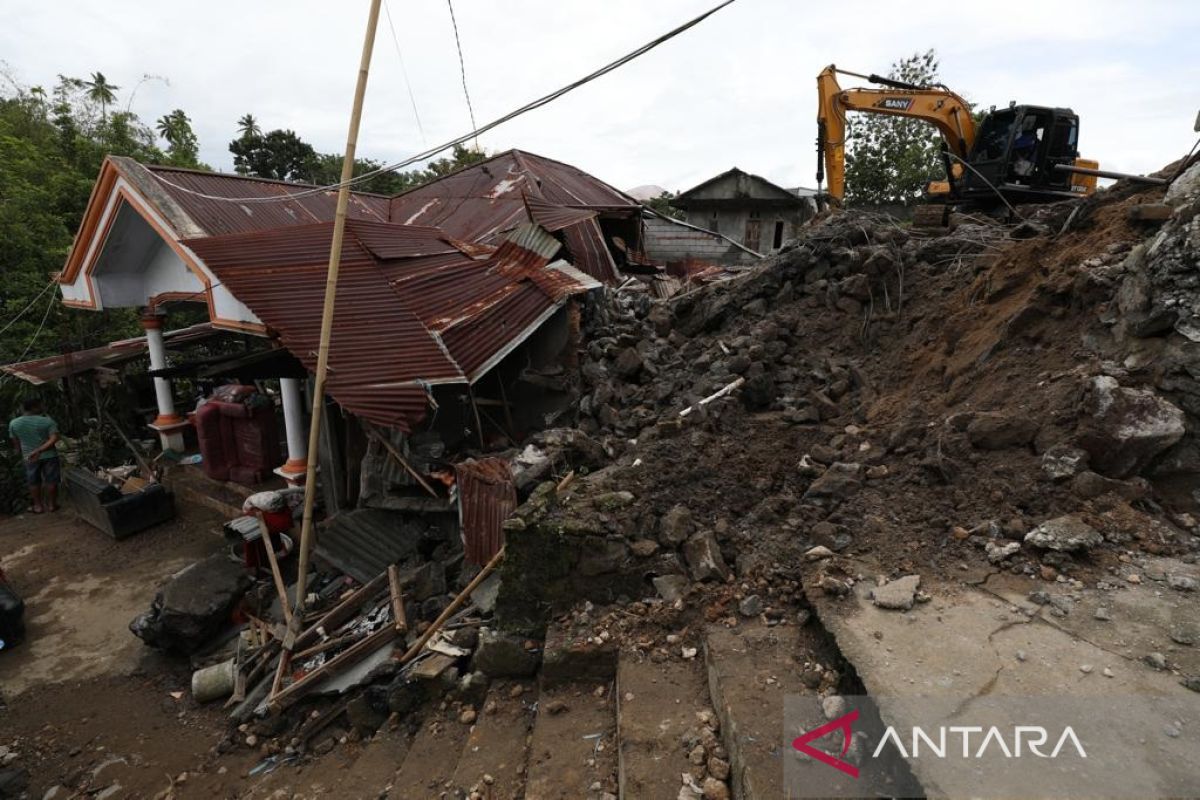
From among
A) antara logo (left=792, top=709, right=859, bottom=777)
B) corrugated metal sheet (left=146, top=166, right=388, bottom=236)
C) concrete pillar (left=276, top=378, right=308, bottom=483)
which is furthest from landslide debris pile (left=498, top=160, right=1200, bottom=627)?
corrugated metal sheet (left=146, top=166, right=388, bottom=236)

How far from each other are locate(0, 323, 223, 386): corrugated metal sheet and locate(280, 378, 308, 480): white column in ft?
16.2

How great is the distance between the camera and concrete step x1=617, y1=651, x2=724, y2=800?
2.71 metres

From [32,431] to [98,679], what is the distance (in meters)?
5.41

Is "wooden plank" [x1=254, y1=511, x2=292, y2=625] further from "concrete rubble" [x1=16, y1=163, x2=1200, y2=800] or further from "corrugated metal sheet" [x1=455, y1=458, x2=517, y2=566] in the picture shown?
"corrugated metal sheet" [x1=455, y1=458, x2=517, y2=566]

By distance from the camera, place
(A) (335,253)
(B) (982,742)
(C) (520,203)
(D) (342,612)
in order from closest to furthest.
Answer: (B) (982,742) < (A) (335,253) < (D) (342,612) < (C) (520,203)

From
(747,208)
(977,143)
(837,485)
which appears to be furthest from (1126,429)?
(747,208)

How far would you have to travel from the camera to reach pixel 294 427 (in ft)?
25.3

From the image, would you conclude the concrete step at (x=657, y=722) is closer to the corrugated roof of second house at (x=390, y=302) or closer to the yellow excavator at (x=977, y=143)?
the corrugated roof of second house at (x=390, y=302)

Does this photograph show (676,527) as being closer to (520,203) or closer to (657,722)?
(657,722)

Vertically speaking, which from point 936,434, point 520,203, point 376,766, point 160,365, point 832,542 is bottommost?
point 376,766

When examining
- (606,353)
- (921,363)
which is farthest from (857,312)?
(606,353)

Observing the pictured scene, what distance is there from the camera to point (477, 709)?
3992 mm

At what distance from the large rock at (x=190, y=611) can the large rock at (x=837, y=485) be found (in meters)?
5.80

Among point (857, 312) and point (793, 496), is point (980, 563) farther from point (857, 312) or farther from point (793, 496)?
point (857, 312)
